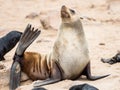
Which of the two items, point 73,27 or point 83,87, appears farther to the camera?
point 73,27

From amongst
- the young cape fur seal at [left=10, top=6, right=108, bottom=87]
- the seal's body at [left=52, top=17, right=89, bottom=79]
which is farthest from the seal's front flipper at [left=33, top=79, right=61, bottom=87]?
the seal's body at [left=52, top=17, right=89, bottom=79]

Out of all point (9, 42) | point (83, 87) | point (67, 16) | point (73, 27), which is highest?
point (67, 16)

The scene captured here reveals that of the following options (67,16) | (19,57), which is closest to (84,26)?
(19,57)

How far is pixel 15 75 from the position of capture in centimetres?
762

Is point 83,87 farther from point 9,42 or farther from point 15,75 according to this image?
point 9,42

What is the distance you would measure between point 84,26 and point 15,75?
13.5 feet

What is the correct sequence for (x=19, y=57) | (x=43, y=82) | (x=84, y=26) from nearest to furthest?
(x=43, y=82), (x=19, y=57), (x=84, y=26)

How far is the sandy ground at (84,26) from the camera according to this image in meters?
7.58

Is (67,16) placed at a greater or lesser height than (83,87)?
greater

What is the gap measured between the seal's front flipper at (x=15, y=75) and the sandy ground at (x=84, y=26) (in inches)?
5.4

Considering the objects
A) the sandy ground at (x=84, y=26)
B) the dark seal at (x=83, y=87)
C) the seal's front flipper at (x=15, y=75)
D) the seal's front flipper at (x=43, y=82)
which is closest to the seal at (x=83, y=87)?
the dark seal at (x=83, y=87)

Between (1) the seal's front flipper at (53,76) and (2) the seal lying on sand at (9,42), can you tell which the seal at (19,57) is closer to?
(1) the seal's front flipper at (53,76)

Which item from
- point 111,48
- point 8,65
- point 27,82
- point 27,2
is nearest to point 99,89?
point 27,82

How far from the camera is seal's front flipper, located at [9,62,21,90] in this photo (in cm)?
752
